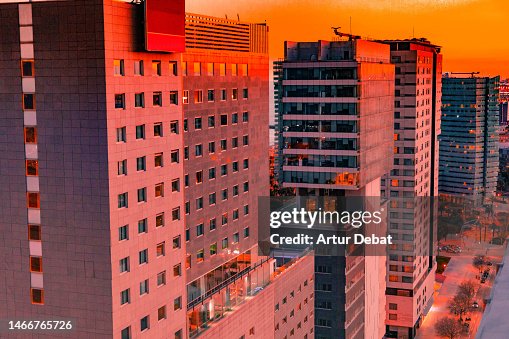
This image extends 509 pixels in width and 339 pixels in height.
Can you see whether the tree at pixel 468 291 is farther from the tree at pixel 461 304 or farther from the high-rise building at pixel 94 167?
the high-rise building at pixel 94 167

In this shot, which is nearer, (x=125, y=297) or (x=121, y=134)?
(x=121, y=134)

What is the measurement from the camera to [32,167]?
24.8 metres

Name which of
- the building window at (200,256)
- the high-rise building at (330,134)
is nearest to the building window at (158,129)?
the building window at (200,256)

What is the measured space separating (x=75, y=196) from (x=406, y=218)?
52.5 metres

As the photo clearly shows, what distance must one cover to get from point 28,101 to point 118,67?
324 centimetres

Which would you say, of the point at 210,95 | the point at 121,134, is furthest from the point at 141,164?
the point at 210,95

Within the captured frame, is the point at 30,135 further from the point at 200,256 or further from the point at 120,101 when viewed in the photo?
the point at 200,256

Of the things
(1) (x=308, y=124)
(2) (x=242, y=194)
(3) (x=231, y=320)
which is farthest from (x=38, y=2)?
(1) (x=308, y=124)

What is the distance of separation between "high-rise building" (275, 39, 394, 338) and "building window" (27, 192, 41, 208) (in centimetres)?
3112

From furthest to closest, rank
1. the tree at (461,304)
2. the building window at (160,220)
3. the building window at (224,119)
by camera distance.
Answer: the tree at (461,304)
the building window at (224,119)
the building window at (160,220)

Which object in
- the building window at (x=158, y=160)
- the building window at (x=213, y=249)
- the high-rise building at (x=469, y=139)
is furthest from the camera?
the high-rise building at (x=469, y=139)

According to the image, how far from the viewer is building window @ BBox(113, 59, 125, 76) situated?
2452 centimetres

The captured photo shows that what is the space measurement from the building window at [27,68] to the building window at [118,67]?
273cm

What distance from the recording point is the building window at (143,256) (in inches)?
1051
